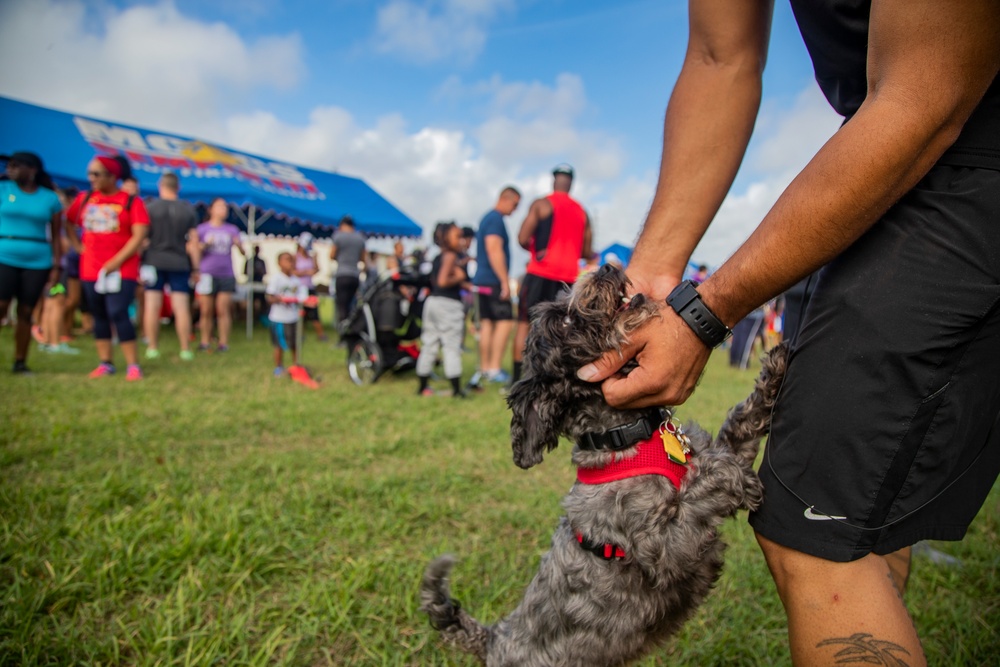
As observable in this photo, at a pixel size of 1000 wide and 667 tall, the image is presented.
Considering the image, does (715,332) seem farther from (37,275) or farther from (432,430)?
(37,275)

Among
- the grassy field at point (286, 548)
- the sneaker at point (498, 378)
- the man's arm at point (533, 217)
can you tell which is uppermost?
the man's arm at point (533, 217)

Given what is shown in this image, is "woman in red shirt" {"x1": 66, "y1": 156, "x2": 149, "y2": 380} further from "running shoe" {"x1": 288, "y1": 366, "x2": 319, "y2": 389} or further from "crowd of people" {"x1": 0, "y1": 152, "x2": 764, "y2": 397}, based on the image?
"running shoe" {"x1": 288, "y1": 366, "x2": 319, "y2": 389}

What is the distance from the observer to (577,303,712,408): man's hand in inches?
58.2

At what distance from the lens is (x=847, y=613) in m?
1.26

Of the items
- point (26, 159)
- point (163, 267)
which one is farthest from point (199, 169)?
point (26, 159)

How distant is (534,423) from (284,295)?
6.79 metres

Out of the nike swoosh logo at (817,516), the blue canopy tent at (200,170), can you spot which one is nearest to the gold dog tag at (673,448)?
the nike swoosh logo at (817,516)

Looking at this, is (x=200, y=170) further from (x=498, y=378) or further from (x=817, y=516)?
(x=817, y=516)

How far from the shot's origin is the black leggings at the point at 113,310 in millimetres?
6969

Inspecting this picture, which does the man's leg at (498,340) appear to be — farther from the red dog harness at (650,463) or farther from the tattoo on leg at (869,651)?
the tattoo on leg at (869,651)

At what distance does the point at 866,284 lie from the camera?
1.24m

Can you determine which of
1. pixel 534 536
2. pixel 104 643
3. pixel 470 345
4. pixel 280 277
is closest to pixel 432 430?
pixel 534 536

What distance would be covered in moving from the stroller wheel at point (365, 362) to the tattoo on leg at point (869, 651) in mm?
7264

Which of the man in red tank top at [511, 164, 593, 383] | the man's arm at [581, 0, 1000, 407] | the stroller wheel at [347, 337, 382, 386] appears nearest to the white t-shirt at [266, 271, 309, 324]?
the stroller wheel at [347, 337, 382, 386]
